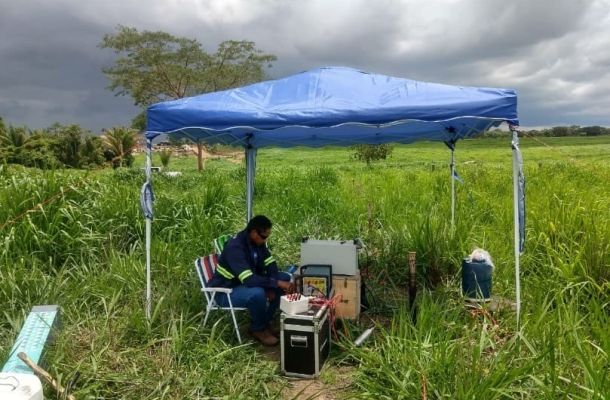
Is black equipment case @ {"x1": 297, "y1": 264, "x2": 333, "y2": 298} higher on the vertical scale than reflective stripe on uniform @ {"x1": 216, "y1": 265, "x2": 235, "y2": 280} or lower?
lower

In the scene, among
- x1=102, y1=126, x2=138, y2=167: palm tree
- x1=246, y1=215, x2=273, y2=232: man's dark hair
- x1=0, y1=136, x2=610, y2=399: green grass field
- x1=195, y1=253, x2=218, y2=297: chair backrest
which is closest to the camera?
x1=0, y1=136, x2=610, y2=399: green grass field

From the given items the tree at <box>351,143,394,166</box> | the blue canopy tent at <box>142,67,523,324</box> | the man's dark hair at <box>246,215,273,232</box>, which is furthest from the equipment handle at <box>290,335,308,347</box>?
the tree at <box>351,143,394,166</box>

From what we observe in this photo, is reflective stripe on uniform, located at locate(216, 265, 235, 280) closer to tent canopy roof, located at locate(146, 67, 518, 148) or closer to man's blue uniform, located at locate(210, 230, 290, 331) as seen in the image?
man's blue uniform, located at locate(210, 230, 290, 331)

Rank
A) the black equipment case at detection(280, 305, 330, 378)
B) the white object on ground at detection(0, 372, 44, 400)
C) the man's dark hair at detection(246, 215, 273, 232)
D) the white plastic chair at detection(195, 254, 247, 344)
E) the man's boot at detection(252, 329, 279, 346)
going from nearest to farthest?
the white object on ground at detection(0, 372, 44, 400) → the black equipment case at detection(280, 305, 330, 378) → the white plastic chair at detection(195, 254, 247, 344) → the man's boot at detection(252, 329, 279, 346) → the man's dark hair at detection(246, 215, 273, 232)

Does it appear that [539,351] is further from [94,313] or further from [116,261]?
[116,261]

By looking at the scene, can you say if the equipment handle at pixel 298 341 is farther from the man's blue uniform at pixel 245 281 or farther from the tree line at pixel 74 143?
the tree line at pixel 74 143

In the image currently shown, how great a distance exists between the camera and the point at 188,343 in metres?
3.89

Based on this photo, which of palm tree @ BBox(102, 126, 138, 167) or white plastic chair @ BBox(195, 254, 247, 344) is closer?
white plastic chair @ BBox(195, 254, 247, 344)

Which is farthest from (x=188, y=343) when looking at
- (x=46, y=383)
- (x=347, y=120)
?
(x=347, y=120)

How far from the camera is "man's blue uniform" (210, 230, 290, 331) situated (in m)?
4.16

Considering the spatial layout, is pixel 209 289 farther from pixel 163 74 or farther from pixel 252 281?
pixel 163 74

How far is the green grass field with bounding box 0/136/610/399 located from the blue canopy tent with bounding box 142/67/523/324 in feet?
1.82

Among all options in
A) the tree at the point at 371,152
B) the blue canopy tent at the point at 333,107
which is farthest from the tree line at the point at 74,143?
the blue canopy tent at the point at 333,107

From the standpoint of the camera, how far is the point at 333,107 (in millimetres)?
3869
